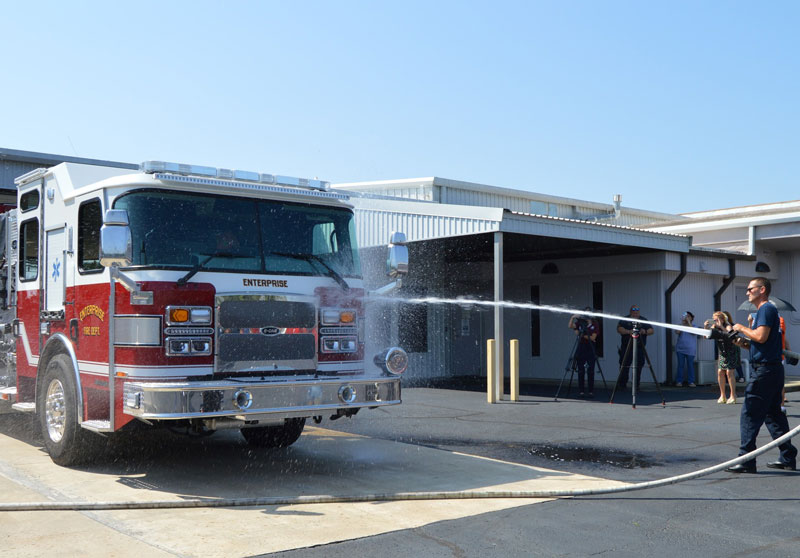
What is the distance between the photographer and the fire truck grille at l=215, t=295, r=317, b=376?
7289 millimetres

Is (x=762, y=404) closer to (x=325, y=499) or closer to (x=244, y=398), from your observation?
(x=325, y=499)

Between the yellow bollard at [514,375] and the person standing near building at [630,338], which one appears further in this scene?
the person standing near building at [630,338]

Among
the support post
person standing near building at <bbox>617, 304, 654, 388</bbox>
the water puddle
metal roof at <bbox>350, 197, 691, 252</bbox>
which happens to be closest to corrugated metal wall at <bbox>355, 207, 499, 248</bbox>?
metal roof at <bbox>350, 197, 691, 252</bbox>

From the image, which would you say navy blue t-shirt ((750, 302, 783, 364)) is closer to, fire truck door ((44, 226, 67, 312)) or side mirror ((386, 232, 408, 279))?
side mirror ((386, 232, 408, 279))

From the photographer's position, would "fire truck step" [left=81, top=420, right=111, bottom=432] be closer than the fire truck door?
Yes

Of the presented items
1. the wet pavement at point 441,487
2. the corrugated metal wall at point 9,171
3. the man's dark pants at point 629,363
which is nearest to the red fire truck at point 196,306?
the wet pavement at point 441,487

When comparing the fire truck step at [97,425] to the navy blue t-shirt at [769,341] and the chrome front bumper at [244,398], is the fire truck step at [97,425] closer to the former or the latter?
the chrome front bumper at [244,398]

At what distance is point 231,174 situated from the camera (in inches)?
309

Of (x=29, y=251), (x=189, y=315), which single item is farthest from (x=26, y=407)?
(x=189, y=315)

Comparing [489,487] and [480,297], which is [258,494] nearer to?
[489,487]

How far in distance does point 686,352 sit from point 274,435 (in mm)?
12053

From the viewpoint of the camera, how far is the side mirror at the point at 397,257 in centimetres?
845

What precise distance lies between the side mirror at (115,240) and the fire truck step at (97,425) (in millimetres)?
1493

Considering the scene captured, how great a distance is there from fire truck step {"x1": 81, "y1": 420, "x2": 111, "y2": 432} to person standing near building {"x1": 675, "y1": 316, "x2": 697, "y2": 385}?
46.9 feet
